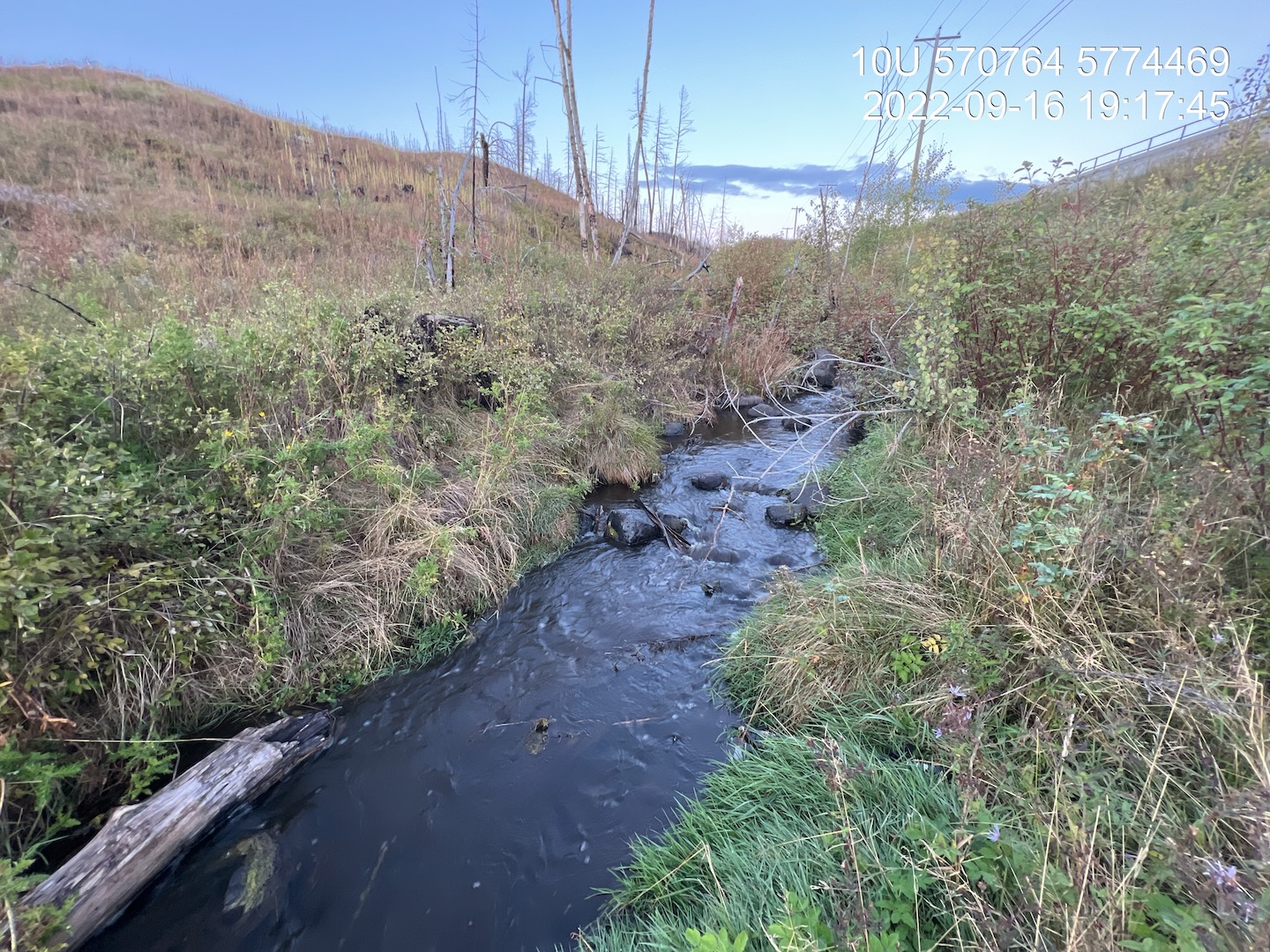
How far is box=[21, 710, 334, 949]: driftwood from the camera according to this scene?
2141mm

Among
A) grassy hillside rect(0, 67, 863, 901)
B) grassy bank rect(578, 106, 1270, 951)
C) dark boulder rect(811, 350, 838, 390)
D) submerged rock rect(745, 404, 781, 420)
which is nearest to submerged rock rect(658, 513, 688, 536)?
grassy hillside rect(0, 67, 863, 901)

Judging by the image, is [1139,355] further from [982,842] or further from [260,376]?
[260,376]

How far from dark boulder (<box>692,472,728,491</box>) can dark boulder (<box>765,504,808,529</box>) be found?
3.48ft

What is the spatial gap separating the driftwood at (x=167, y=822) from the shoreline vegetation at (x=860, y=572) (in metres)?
0.26

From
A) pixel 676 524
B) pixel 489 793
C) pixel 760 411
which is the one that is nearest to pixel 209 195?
pixel 760 411

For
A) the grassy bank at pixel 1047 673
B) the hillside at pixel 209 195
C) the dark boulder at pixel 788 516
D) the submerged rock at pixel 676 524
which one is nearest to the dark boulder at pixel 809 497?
the dark boulder at pixel 788 516

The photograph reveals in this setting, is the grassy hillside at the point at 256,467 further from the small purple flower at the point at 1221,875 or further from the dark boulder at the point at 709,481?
the small purple flower at the point at 1221,875

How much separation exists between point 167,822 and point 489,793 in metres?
1.51

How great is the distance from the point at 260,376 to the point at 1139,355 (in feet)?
20.8

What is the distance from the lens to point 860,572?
12.5 ft

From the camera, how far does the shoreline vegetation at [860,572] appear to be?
1789 mm

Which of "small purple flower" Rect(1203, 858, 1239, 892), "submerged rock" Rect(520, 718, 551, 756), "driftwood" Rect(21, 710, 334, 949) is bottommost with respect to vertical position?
"submerged rock" Rect(520, 718, 551, 756)

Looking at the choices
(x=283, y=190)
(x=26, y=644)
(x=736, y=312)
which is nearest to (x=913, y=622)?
(x=26, y=644)

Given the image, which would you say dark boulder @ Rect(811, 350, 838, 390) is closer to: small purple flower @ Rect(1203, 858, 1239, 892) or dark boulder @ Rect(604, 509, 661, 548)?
dark boulder @ Rect(604, 509, 661, 548)
